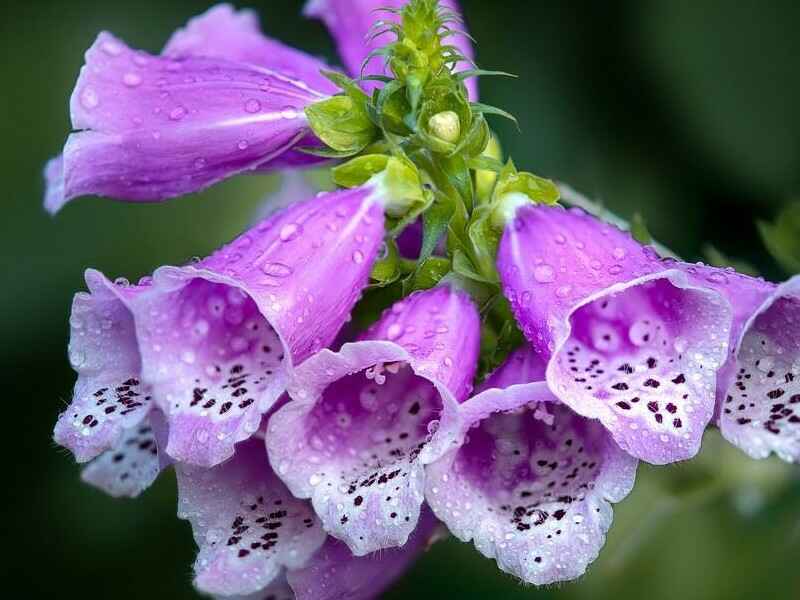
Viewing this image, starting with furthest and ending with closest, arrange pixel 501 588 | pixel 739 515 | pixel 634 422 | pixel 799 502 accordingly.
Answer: pixel 501 588 < pixel 739 515 < pixel 799 502 < pixel 634 422

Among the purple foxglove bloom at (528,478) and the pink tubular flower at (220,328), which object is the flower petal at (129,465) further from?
the purple foxglove bloom at (528,478)

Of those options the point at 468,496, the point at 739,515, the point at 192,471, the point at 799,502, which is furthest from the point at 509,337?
the point at 739,515

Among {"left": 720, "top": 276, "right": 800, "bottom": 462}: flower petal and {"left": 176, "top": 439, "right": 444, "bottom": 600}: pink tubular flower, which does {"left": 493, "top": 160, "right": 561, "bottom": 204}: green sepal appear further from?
{"left": 176, "top": 439, "right": 444, "bottom": 600}: pink tubular flower

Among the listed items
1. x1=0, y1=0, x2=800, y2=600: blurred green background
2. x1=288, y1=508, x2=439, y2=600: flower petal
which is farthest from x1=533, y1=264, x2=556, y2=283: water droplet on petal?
x1=0, y1=0, x2=800, y2=600: blurred green background

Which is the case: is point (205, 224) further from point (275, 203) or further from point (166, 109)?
point (166, 109)

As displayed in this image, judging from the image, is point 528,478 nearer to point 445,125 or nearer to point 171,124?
point 445,125

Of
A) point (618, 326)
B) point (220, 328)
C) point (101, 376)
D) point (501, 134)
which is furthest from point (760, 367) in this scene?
point (501, 134)

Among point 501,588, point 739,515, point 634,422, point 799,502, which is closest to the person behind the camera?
point 634,422
